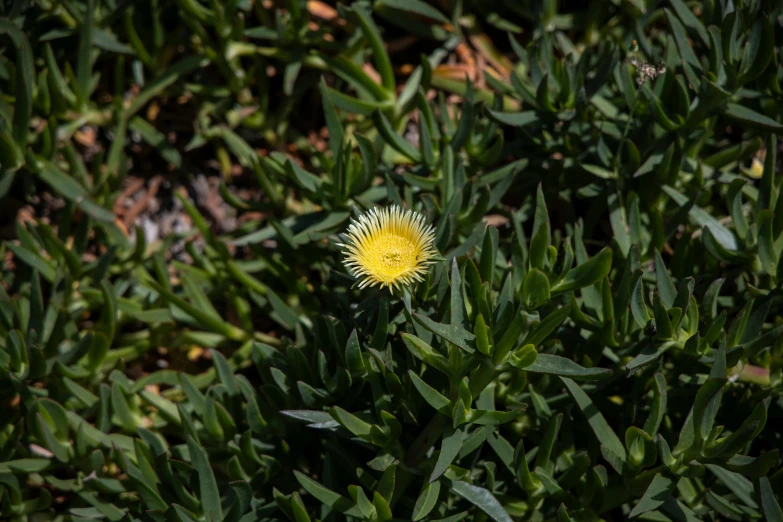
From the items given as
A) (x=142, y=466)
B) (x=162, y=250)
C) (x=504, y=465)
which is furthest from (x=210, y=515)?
(x=162, y=250)

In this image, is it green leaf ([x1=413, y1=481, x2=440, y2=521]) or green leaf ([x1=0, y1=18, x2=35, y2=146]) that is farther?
green leaf ([x1=0, y1=18, x2=35, y2=146])

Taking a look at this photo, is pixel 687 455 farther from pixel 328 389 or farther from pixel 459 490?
pixel 328 389

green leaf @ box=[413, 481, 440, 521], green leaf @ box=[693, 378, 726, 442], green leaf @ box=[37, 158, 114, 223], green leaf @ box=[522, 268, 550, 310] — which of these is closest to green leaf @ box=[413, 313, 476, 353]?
green leaf @ box=[522, 268, 550, 310]

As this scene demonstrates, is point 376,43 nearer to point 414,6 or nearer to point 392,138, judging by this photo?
point 414,6

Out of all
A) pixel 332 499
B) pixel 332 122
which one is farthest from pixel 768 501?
pixel 332 122

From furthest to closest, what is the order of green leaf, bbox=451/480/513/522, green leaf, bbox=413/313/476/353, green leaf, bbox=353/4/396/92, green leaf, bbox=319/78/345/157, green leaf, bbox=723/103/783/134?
green leaf, bbox=353/4/396/92, green leaf, bbox=319/78/345/157, green leaf, bbox=723/103/783/134, green leaf, bbox=451/480/513/522, green leaf, bbox=413/313/476/353

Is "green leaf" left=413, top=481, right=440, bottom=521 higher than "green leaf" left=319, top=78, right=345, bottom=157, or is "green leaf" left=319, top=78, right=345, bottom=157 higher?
"green leaf" left=319, top=78, right=345, bottom=157

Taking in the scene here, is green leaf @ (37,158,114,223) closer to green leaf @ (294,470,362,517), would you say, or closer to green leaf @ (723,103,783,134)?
green leaf @ (294,470,362,517)
